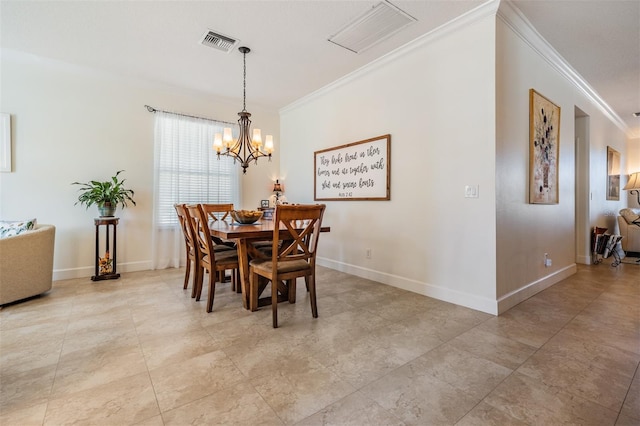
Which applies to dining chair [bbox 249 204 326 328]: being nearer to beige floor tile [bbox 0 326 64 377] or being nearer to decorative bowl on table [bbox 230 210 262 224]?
decorative bowl on table [bbox 230 210 262 224]

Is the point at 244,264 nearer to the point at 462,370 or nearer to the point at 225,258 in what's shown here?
the point at 225,258

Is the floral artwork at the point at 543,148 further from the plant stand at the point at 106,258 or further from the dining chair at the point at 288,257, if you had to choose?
the plant stand at the point at 106,258

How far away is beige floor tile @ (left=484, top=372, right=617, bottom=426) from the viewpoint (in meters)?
1.31

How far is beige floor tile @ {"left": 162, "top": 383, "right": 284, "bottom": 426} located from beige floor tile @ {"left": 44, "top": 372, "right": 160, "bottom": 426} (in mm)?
134

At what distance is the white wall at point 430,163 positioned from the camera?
2.59 m


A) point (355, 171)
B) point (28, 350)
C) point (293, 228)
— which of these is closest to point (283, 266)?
point (293, 228)

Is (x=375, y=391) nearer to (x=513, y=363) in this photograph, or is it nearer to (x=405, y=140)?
(x=513, y=363)

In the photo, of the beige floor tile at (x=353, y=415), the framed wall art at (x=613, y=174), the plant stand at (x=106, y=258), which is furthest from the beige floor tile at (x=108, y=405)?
the framed wall art at (x=613, y=174)

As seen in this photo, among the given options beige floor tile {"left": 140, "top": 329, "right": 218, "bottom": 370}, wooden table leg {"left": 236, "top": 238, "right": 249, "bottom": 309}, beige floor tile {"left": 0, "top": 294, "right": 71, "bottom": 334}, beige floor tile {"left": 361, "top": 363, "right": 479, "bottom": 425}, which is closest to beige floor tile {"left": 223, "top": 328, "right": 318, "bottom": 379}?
beige floor tile {"left": 140, "top": 329, "right": 218, "bottom": 370}

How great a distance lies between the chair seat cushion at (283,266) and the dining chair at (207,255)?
13.5 inches

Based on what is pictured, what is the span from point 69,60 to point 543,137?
561cm

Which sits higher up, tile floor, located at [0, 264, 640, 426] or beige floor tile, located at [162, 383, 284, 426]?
tile floor, located at [0, 264, 640, 426]

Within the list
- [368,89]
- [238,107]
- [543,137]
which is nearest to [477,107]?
[543,137]

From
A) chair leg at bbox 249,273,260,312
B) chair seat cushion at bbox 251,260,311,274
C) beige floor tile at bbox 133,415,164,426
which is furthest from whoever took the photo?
chair leg at bbox 249,273,260,312
